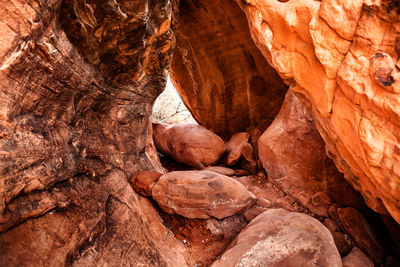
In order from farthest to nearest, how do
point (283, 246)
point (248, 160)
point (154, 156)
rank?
point (248, 160) → point (154, 156) → point (283, 246)

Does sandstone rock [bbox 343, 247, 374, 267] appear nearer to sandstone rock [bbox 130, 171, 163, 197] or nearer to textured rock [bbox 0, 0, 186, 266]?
textured rock [bbox 0, 0, 186, 266]

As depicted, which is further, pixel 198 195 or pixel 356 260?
pixel 198 195

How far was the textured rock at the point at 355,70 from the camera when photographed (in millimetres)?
1620

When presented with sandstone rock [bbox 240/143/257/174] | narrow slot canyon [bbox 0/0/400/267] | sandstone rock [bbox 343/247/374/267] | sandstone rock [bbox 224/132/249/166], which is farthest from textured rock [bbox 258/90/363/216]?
sandstone rock [bbox 224/132/249/166]

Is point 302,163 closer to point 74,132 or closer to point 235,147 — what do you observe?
point 235,147

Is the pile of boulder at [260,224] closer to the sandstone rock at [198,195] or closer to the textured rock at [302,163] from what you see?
the sandstone rock at [198,195]

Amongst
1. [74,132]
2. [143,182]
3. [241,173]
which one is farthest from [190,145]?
[74,132]

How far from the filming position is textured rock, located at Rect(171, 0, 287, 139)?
5195 mm

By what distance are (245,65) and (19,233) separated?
5.30 metres

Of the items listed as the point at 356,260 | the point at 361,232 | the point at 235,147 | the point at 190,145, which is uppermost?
the point at 190,145

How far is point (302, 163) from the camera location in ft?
13.3

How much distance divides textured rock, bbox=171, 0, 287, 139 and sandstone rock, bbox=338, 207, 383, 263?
2.94 m

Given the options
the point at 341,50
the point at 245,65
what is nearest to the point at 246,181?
the point at 245,65

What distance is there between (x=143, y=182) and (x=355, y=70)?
9.32 feet
